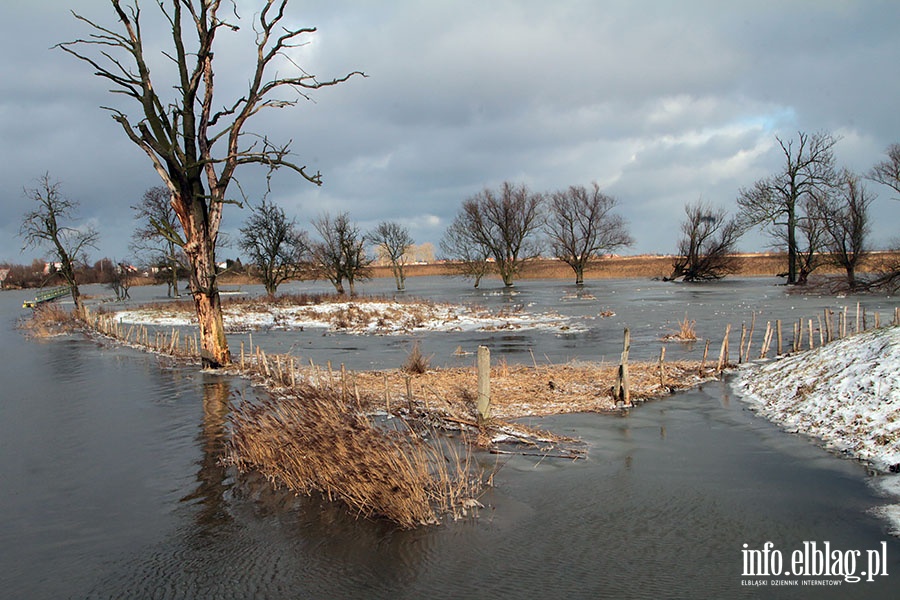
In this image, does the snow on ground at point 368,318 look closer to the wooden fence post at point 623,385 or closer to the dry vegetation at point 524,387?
the dry vegetation at point 524,387

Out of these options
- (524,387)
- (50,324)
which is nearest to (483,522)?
(524,387)

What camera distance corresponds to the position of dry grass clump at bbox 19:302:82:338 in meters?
35.2

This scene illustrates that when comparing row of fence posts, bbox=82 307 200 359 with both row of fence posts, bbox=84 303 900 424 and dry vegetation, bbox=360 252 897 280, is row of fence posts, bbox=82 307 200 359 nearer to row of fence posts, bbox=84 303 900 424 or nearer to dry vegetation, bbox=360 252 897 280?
row of fence posts, bbox=84 303 900 424

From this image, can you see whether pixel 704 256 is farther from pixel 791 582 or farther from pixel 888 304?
pixel 791 582

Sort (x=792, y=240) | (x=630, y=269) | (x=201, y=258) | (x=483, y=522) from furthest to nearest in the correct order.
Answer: (x=630, y=269), (x=792, y=240), (x=201, y=258), (x=483, y=522)

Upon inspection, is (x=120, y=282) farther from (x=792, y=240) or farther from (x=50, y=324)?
(x=792, y=240)

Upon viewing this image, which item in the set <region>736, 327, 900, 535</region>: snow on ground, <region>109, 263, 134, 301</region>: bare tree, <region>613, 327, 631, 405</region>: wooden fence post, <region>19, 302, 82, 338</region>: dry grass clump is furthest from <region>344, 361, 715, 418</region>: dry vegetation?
<region>109, 263, 134, 301</region>: bare tree

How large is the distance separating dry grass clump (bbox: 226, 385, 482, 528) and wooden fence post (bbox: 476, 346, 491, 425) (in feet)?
4.16

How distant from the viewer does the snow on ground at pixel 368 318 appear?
32.1m

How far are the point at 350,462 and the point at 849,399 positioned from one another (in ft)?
28.0

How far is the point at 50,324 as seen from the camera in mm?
40031

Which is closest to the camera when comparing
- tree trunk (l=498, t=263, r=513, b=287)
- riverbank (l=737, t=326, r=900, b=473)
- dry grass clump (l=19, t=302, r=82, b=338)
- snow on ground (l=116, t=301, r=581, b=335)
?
riverbank (l=737, t=326, r=900, b=473)

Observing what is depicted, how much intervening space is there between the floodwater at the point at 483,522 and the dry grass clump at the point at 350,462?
0.86 feet

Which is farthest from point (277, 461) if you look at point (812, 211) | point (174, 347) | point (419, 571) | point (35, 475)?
point (812, 211)
